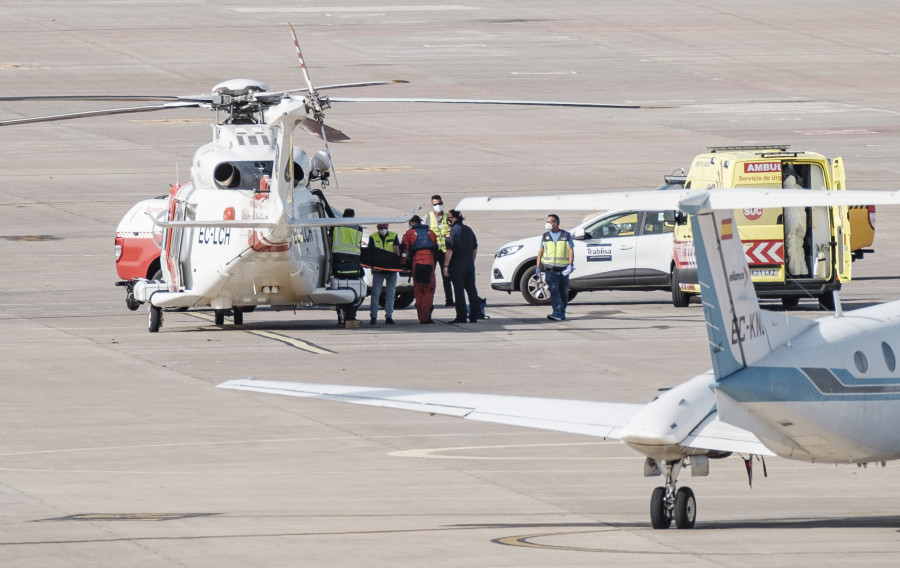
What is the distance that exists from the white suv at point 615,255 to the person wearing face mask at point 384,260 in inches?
124

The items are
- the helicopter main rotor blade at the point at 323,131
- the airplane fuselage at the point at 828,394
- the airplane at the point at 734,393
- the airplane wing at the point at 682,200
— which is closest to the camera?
the airplane wing at the point at 682,200

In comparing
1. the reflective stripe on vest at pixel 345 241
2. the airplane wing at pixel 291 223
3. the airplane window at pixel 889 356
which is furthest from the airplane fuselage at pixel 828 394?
the reflective stripe on vest at pixel 345 241

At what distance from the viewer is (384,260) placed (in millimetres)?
27969

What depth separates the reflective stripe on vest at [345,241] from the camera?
91.3 feet

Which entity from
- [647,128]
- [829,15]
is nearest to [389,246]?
[647,128]

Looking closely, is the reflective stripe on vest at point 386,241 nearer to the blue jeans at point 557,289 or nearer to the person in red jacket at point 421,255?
the person in red jacket at point 421,255

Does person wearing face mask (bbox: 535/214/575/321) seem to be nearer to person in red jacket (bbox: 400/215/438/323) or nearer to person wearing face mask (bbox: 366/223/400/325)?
person in red jacket (bbox: 400/215/438/323)

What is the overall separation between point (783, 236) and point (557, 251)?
3.98 m

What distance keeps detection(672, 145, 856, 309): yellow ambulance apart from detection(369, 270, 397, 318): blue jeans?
15.8ft

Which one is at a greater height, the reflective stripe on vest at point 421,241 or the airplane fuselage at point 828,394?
the reflective stripe on vest at point 421,241

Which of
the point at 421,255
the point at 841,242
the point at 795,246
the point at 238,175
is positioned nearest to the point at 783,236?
the point at 795,246

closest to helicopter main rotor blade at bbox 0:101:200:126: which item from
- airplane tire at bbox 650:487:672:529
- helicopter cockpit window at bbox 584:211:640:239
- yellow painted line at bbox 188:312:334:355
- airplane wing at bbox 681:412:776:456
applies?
yellow painted line at bbox 188:312:334:355

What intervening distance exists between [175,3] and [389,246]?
52.6 meters

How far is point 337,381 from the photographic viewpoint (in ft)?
73.6
